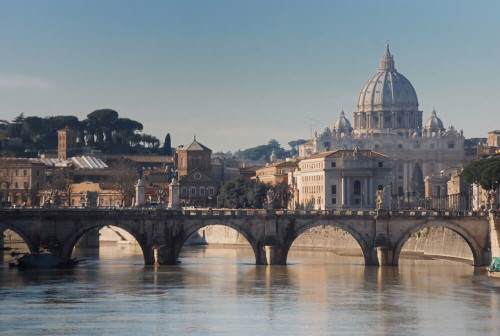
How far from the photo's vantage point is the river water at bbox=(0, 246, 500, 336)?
78188 mm

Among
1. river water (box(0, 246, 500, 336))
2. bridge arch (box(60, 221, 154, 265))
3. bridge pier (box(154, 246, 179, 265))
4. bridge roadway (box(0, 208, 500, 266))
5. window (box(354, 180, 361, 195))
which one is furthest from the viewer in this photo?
window (box(354, 180, 361, 195))

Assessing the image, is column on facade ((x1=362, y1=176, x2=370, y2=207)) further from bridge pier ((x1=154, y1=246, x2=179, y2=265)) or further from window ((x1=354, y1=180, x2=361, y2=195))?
bridge pier ((x1=154, y1=246, x2=179, y2=265))

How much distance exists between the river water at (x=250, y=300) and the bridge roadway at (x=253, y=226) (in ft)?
5.87

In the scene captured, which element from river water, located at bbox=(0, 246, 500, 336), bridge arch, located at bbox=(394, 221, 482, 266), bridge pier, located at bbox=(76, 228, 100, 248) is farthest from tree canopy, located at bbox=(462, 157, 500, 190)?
bridge pier, located at bbox=(76, 228, 100, 248)

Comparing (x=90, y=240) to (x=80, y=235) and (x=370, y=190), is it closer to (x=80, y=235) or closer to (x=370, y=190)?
(x=370, y=190)

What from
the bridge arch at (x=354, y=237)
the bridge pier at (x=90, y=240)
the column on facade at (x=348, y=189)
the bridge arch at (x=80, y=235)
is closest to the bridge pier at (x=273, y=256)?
the bridge arch at (x=354, y=237)

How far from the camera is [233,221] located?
114 metres

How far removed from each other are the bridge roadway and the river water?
1788mm

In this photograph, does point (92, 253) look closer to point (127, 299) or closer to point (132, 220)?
point (132, 220)

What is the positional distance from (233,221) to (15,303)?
2954 centimetres

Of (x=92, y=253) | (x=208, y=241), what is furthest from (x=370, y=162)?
(x=92, y=253)

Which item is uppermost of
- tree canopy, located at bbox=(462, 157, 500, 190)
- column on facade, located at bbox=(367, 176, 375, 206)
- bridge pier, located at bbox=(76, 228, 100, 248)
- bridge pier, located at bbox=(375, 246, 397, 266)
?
column on facade, located at bbox=(367, 176, 375, 206)

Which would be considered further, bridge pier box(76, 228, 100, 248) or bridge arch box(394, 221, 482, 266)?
bridge pier box(76, 228, 100, 248)

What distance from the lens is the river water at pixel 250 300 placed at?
257 feet
